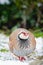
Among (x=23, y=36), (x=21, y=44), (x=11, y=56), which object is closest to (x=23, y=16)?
(x=11, y=56)

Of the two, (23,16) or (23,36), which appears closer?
(23,36)

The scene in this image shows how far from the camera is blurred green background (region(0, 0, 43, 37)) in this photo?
8062 millimetres

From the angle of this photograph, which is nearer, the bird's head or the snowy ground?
the bird's head

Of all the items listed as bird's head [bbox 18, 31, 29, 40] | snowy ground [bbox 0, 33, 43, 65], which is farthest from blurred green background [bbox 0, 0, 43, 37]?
bird's head [bbox 18, 31, 29, 40]

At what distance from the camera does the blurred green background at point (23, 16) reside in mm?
8062

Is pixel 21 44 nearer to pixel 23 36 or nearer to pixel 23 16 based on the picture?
pixel 23 36

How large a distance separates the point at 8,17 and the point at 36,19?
833 mm

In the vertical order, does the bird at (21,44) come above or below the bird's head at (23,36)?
below

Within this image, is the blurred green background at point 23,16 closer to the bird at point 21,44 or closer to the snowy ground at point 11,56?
the snowy ground at point 11,56

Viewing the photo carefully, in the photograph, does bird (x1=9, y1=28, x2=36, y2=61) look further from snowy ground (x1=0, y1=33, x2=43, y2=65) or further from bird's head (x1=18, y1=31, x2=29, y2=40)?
snowy ground (x1=0, y1=33, x2=43, y2=65)

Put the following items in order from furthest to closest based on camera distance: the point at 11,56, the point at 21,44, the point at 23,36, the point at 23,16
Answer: the point at 23,16, the point at 11,56, the point at 21,44, the point at 23,36

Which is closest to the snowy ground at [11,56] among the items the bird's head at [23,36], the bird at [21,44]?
the bird at [21,44]

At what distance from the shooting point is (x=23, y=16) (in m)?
8.19

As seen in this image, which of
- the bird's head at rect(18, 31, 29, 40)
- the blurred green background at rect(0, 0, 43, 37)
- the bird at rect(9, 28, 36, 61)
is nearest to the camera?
the bird's head at rect(18, 31, 29, 40)
